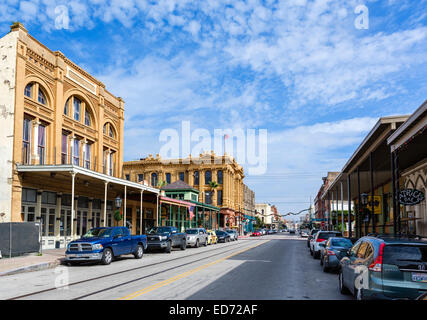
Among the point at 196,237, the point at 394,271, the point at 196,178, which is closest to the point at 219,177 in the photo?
the point at 196,178

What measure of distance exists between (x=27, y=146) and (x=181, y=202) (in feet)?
82.3

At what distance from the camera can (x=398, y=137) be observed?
16.6 metres

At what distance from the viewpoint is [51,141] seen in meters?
28.8

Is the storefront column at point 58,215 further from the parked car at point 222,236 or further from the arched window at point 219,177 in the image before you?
the arched window at point 219,177

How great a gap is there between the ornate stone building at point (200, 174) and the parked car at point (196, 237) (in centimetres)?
4358

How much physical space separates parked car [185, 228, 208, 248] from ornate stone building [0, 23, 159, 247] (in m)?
4.71

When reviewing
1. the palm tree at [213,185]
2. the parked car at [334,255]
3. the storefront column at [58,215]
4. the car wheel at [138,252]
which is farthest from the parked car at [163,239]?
the palm tree at [213,185]

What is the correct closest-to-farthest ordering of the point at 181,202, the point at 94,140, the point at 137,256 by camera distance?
the point at 137,256, the point at 94,140, the point at 181,202

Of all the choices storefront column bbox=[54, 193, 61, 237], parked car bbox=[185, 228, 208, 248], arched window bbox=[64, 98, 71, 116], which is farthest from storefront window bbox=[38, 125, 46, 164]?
parked car bbox=[185, 228, 208, 248]

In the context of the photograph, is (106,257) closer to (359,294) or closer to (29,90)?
(359,294)

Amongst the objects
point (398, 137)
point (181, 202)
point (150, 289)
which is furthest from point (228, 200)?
point (150, 289)

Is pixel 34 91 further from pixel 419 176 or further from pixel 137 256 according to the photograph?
pixel 419 176

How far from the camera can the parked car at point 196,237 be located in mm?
34688

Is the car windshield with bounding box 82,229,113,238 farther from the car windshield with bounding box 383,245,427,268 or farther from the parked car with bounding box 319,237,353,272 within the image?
the car windshield with bounding box 383,245,427,268
